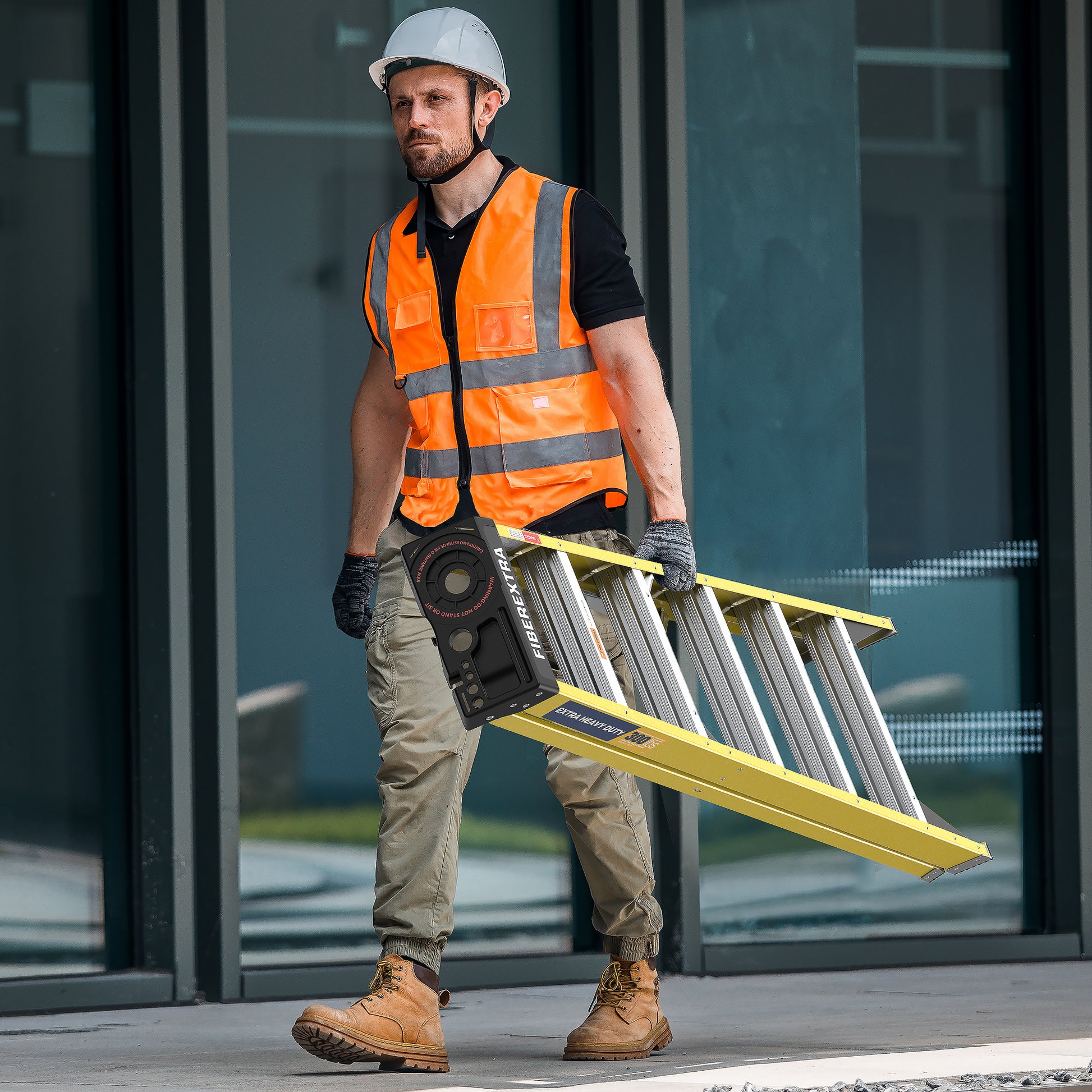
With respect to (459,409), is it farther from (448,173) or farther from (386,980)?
(386,980)

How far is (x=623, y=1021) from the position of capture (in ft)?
11.4

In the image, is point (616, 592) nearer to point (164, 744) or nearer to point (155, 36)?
point (164, 744)

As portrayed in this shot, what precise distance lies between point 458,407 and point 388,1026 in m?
1.23

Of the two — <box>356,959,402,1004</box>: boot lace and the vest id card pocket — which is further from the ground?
the vest id card pocket

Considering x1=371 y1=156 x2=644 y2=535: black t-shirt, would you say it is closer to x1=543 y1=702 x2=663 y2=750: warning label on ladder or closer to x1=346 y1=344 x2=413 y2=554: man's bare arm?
x1=346 y1=344 x2=413 y2=554: man's bare arm

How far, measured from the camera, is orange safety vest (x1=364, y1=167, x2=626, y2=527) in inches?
138

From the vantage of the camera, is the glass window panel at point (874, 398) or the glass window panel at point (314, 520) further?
the glass window panel at point (874, 398)

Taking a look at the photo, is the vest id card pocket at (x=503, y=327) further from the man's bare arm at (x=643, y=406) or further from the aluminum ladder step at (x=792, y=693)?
the aluminum ladder step at (x=792, y=693)

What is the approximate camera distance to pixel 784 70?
518 centimetres

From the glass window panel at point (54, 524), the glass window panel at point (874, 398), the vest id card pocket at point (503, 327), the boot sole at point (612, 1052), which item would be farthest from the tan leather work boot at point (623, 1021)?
the glass window panel at point (54, 524)

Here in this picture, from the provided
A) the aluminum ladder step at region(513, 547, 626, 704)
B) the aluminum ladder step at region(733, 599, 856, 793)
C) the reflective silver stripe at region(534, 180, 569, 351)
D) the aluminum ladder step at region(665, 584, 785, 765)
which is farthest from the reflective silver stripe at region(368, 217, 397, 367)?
the aluminum ladder step at region(733, 599, 856, 793)

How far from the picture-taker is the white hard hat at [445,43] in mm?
3537

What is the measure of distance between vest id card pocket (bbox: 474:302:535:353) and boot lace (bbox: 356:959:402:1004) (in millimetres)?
1241

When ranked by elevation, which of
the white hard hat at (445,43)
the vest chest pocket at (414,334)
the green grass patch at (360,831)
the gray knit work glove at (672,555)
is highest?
the white hard hat at (445,43)
